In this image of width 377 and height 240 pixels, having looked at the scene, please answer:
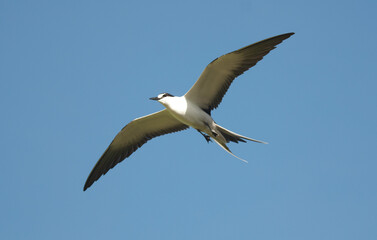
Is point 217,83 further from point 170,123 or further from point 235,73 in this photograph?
point 170,123

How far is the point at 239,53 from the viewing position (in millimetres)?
8648

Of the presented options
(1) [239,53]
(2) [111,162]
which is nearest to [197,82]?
(1) [239,53]

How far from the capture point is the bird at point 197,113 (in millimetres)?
8719

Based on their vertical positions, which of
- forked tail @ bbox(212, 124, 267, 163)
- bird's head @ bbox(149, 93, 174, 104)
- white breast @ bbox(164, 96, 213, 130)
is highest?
bird's head @ bbox(149, 93, 174, 104)

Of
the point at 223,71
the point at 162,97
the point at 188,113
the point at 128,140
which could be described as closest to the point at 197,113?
the point at 188,113

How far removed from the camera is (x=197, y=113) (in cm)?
927

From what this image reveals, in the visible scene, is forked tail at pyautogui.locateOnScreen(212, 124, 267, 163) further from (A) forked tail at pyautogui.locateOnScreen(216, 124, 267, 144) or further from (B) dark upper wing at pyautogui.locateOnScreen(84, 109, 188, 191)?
(B) dark upper wing at pyautogui.locateOnScreen(84, 109, 188, 191)

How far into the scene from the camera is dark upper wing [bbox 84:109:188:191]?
34.1 feet

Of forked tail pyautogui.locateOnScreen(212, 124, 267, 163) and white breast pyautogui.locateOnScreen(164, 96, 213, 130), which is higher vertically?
white breast pyautogui.locateOnScreen(164, 96, 213, 130)

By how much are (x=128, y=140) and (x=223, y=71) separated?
2.96m

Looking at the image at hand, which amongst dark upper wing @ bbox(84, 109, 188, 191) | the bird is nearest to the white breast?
the bird

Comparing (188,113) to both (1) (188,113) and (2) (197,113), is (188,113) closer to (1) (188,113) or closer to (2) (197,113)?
(1) (188,113)

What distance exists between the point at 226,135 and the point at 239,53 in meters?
1.68

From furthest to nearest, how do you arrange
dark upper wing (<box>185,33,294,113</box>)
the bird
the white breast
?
the white breast → the bird → dark upper wing (<box>185,33,294,113</box>)
